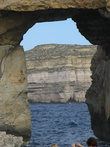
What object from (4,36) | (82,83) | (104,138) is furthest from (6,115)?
(82,83)

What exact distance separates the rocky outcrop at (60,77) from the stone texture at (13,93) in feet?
312

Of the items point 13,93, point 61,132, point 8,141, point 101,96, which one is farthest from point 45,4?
point 61,132

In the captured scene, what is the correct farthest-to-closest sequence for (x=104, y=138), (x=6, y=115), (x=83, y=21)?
(x=104, y=138) → (x=83, y=21) → (x=6, y=115)

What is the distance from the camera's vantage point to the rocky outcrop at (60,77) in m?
115

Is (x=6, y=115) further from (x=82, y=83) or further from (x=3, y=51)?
(x=82, y=83)

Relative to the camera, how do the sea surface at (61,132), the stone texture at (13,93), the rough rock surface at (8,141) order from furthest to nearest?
the sea surface at (61,132)
the stone texture at (13,93)
the rough rock surface at (8,141)

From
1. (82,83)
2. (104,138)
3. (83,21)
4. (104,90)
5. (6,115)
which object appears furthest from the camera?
(82,83)

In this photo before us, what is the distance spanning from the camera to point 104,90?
23.3 meters

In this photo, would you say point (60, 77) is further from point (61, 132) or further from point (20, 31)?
point (20, 31)

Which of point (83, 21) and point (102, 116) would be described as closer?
point (83, 21)

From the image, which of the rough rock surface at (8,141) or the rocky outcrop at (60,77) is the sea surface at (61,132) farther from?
the rocky outcrop at (60,77)

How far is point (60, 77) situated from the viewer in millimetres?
116750

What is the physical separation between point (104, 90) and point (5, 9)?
8473 millimetres

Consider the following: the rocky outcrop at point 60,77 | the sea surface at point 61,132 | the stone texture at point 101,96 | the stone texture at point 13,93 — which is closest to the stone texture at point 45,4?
the stone texture at point 13,93
